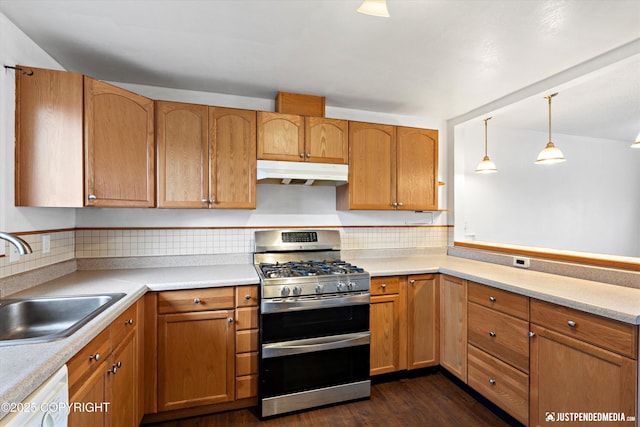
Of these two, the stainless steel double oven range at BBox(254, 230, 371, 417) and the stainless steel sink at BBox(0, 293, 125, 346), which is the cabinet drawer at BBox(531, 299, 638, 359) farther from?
the stainless steel sink at BBox(0, 293, 125, 346)

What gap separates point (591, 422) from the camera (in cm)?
146

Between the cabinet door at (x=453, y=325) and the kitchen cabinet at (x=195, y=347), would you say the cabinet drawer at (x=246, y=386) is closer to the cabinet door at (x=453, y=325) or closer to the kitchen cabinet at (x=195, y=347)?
the kitchen cabinet at (x=195, y=347)

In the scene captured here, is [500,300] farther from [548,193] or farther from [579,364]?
[548,193]

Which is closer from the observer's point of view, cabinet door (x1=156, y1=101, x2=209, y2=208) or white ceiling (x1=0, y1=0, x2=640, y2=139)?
white ceiling (x1=0, y1=0, x2=640, y2=139)

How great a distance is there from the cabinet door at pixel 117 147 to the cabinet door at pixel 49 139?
0.18 ft

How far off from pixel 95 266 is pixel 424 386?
8.77 ft

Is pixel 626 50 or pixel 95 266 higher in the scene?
pixel 626 50

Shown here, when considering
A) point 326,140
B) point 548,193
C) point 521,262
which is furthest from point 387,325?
point 548,193

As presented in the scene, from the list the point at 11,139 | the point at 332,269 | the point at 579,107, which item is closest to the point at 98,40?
the point at 11,139

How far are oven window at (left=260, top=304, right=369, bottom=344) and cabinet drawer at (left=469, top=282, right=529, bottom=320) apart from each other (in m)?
0.77

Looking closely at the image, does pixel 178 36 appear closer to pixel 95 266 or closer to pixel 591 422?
pixel 95 266

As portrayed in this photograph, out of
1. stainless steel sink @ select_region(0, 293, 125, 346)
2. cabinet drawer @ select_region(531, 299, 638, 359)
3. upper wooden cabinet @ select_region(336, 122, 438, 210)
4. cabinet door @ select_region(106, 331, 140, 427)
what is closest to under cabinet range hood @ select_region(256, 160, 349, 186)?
upper wooden cabinet @ select_region(336, 122, 438, 210)

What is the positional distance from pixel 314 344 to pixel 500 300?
4.09 feet

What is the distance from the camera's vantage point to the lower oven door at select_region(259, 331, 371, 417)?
198 cm
